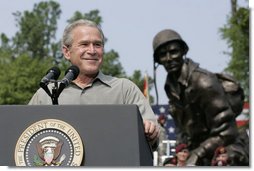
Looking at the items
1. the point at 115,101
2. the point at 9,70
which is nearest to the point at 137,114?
the point at 115,101

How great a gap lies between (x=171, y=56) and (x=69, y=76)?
5066mm

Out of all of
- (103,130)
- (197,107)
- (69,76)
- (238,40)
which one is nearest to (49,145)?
(103,130)

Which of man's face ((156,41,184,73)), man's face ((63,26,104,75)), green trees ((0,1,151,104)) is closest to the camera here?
man's face ((63,26,104,75))

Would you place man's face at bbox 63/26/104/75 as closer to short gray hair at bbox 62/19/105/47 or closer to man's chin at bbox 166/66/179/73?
short gray hair at bbox 62/19/105/47

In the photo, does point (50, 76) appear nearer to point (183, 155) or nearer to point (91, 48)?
point (91, 48)

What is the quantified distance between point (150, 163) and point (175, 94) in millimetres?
5350

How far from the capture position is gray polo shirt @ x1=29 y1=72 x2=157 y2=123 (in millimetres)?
3734

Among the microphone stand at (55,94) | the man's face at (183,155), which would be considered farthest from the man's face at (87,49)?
the man's face at (183,155)

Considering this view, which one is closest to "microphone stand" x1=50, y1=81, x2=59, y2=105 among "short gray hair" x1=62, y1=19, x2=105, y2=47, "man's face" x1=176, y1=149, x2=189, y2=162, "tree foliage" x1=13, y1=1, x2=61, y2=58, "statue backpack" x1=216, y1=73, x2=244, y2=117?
"short gray hair" x1=62, y1=19, x2=105, y2=47

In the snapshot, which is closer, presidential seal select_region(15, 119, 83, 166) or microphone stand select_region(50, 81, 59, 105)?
presidential seal select_region(15, 119, 83, 166)

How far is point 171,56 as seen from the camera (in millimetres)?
8625

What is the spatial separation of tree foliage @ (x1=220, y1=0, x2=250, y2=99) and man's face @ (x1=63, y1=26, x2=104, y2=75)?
29889 mm

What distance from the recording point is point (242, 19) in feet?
112

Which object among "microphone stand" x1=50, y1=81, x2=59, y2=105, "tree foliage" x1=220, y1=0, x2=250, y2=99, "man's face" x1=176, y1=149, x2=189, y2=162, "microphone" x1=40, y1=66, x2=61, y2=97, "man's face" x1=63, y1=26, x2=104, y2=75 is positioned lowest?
"man's face" x1=176, y1=149, x2=189, y2=162
